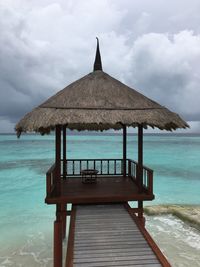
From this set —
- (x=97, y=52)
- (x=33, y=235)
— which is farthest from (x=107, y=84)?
(x=33, y=235)

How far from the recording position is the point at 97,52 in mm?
8672

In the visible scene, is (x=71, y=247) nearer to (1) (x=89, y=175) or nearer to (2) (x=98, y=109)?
(2) (x=98, y=109)

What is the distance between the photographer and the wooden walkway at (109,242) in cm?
491

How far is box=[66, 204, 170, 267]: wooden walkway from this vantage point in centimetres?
491

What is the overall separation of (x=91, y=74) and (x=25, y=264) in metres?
6.56

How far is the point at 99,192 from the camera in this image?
7781mm

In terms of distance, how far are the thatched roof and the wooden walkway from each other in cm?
213

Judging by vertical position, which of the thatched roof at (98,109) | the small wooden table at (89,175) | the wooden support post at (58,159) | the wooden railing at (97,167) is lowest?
the wooden railing at (97,167)

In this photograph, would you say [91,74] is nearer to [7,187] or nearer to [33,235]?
[33,235]

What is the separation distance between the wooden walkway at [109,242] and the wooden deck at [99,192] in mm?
290

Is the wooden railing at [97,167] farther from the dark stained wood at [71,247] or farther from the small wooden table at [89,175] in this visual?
the dark stained wood at [71,247]

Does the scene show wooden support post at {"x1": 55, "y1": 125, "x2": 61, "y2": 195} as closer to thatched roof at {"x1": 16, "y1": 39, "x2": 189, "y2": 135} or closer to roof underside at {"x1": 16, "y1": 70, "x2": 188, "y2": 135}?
thatched roof at {"x1": 16, "y1": 39, "x2": 189, "y2": 135}

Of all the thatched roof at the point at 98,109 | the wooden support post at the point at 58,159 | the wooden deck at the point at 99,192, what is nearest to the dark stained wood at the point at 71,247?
Result: the wooden deck at the point at 99,192

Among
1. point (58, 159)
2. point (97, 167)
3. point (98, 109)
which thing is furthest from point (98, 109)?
point (97, 167)
